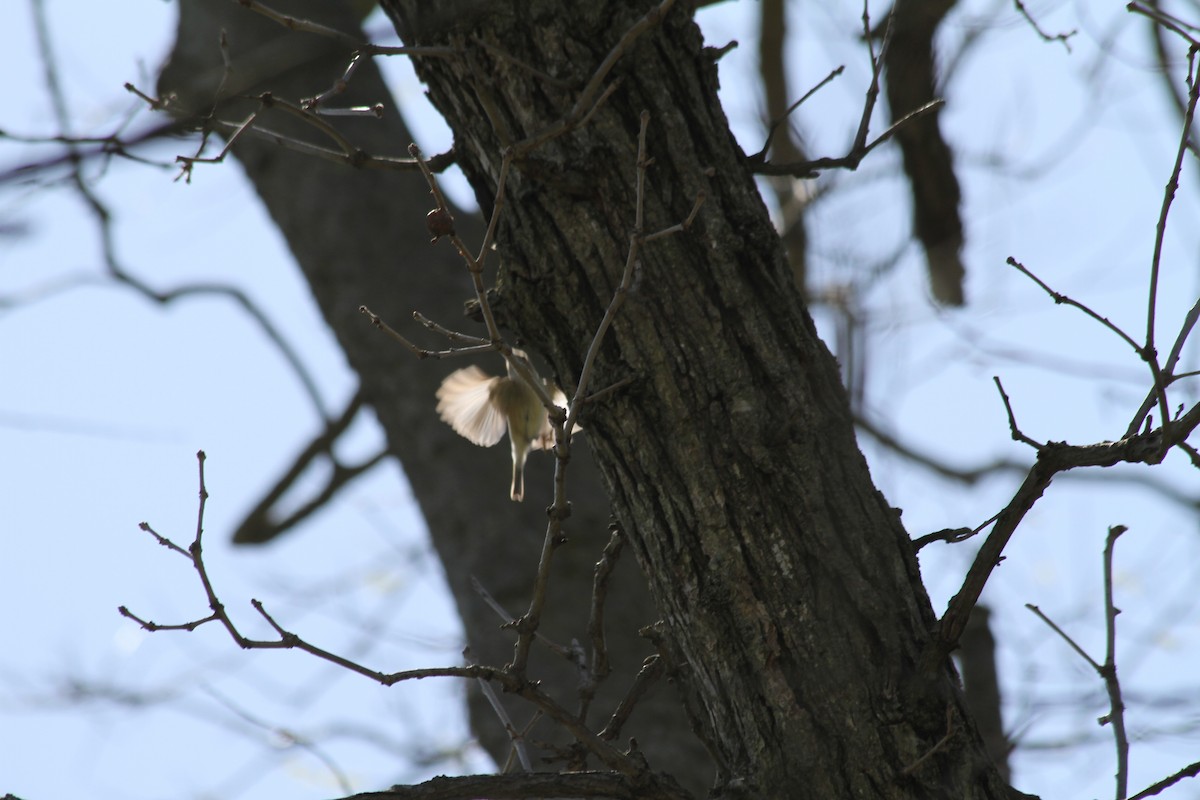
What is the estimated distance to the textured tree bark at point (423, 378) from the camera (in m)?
3.10

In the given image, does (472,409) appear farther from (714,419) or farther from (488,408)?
(714,419)

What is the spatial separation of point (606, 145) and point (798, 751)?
801 millimetres

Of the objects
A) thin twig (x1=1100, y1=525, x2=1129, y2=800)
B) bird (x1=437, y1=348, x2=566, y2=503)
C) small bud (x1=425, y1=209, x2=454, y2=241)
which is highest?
bird (x1=437, y1=348, x2=566, y2=503)

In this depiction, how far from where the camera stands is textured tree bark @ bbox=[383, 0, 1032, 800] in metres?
1.34

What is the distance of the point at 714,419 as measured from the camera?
55.6 inches

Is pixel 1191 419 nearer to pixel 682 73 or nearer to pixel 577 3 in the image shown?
pixel 682 73

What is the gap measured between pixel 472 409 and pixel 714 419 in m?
1.15

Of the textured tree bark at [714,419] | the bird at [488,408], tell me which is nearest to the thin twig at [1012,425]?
the textured tree bark at [714,419]

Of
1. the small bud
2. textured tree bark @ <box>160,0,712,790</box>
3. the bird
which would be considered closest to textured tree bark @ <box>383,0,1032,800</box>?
the small bud

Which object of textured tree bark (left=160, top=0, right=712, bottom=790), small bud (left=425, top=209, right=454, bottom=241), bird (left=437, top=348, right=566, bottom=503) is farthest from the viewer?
textured tree bark (left=160, top=0, right=712, bottom=790)

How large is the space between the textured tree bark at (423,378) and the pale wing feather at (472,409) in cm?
79

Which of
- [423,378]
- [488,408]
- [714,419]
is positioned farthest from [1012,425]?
[423,378]

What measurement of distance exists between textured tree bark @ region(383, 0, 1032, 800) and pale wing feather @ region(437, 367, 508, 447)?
3.12ft

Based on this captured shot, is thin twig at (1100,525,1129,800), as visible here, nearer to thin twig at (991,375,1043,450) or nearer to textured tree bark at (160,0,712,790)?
thin twig at (991,375,1043,450)
